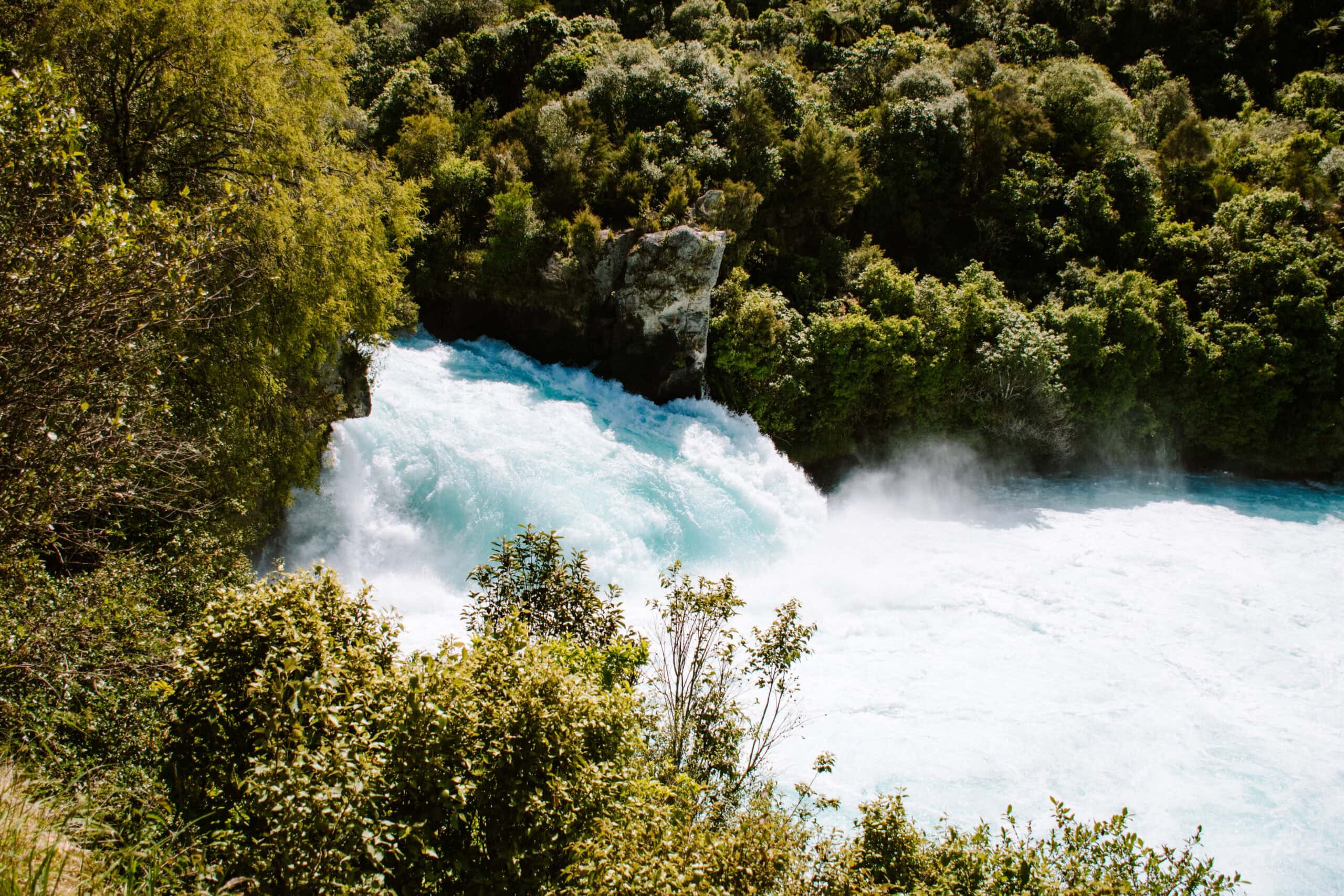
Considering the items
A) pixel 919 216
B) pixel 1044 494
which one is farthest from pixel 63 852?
pixel 919 216

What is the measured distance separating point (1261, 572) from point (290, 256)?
29.9 meters

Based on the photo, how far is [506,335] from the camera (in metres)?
27.1

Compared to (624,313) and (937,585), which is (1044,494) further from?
(624,313)

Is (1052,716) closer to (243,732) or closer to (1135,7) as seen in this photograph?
(243,732)

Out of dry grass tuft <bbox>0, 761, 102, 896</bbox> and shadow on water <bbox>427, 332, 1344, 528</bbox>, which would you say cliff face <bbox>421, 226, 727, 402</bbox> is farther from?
dry grass tuft <bbox>0, 761, 102, 896</bbox>

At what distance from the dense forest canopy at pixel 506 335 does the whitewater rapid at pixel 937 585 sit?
6.26 feet

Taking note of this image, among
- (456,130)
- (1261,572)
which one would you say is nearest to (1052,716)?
(1261,572)

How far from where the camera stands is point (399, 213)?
18.4 m

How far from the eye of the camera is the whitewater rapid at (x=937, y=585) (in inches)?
585

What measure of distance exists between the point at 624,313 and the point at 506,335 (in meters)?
5.03

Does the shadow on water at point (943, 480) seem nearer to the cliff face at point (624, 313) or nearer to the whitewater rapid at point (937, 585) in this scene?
the whitewater rapid at point (937, 585)

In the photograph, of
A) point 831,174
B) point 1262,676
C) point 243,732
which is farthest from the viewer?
point 831,174

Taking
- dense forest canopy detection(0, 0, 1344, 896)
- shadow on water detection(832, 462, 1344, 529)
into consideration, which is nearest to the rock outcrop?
dense forest canopy detection(0, 0, 1344, 896)

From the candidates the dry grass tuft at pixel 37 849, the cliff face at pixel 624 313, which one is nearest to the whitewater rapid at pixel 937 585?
the cliff face at pixel 624 313
